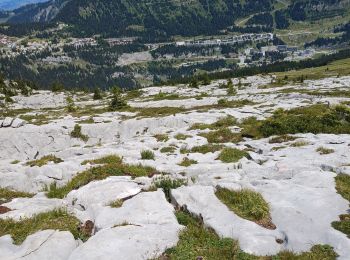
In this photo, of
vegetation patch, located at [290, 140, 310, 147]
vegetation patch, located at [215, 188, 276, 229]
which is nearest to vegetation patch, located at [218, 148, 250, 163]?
vegetation patch, located at [290, 140, 310, 147]

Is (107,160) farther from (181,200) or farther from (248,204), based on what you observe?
(248,204)

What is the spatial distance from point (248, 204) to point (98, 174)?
10080 millimetres

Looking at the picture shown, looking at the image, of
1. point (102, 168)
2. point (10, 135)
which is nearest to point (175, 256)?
point (102, 168)

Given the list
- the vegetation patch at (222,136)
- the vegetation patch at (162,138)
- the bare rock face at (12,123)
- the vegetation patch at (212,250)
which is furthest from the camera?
the bare rock face at (12,123)

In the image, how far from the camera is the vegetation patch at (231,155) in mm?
25834

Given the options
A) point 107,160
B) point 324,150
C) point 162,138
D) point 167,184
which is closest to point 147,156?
point 107,160

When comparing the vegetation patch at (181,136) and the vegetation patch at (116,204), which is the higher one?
the vegetation patch at (116,204)

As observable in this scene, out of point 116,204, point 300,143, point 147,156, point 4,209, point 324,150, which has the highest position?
point 4,209

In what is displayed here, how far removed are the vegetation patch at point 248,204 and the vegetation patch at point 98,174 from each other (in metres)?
6.49

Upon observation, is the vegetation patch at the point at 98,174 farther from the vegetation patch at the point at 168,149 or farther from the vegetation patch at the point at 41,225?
the vegetation patch at the point at 168,149

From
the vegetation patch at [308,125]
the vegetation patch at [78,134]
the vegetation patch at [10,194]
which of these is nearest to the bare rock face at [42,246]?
the vegetation patch at [10,194]

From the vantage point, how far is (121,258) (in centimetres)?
1255

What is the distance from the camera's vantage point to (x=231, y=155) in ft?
87.1

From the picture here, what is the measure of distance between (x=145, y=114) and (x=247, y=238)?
4996cm
